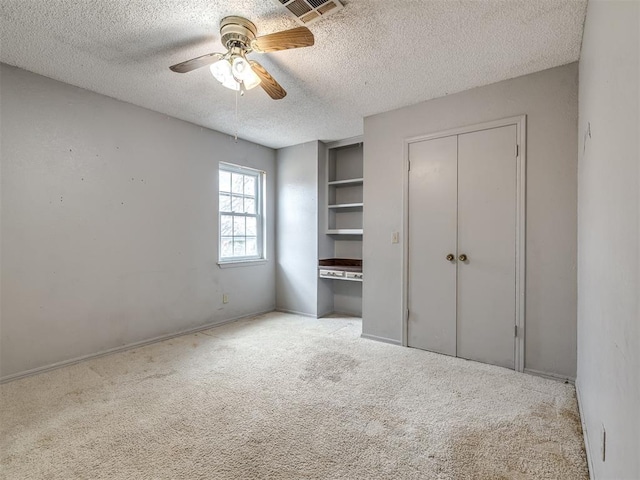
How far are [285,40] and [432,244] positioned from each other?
2147mm

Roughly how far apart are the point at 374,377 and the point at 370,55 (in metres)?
2.47

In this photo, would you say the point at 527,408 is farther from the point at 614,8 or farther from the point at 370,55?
the point at 370,55

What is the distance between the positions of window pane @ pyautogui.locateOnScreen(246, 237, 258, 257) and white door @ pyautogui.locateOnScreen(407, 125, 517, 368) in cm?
235

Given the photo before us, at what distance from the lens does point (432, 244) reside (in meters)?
3.04

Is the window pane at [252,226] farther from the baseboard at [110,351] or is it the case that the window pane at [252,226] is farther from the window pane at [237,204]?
the baseboard at [110,351]

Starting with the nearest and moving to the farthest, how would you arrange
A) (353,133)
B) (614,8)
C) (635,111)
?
(635,111) < (614,8) < (353,133)

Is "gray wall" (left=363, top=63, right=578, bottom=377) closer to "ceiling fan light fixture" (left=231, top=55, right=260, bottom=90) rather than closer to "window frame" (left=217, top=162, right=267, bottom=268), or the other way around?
"ceiling fan light fixture" (left=231, top=55, right=260, bottom=90)

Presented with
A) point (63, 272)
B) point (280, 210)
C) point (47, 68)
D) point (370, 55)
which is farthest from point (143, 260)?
point (370, 55)

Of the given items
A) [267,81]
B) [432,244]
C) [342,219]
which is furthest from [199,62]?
[342,219]

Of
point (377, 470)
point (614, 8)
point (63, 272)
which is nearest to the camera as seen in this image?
point (614, 8)

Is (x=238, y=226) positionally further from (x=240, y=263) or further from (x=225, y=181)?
(x=225, y=181)

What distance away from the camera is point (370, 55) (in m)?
2.30

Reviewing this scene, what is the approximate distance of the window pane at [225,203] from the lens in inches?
162

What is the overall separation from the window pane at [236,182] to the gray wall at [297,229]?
61cm
